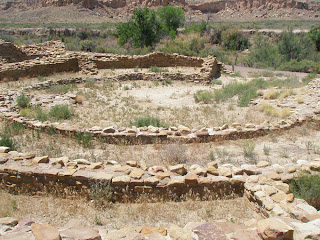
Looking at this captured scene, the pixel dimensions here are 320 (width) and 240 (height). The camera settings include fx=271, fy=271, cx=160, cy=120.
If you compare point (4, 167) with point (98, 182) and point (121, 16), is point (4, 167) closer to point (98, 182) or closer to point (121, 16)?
point (98, 182)

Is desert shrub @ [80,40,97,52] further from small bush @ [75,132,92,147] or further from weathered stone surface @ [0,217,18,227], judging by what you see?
weathered stone surface @ [0,217,18,227]

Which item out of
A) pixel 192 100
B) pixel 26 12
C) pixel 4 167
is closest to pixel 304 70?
pixel 192 100

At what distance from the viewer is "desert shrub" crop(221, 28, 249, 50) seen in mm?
29328

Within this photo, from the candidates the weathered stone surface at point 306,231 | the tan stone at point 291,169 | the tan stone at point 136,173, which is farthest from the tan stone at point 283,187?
the tan stone at point 136,173

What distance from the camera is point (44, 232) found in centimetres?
268

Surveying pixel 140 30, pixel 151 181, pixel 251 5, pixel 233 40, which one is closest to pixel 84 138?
pixel 151 181

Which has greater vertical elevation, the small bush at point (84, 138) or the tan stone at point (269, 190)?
the tan stone at point (269, 190)

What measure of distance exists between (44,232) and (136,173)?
1748 mm

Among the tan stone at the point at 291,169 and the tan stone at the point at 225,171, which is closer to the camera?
the tan stone at the point at 225,171

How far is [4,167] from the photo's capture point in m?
4.32

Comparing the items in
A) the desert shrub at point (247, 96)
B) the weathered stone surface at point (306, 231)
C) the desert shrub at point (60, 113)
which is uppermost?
the weathered stone surface at point (306, 231)

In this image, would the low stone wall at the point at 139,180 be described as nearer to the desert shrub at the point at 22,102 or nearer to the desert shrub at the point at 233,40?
the desert shrub at the point at 22,102

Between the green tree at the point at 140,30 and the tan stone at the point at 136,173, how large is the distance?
2318cm

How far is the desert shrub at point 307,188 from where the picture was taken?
3963 mm
